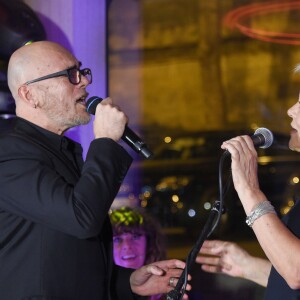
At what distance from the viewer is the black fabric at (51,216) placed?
6.38 feet

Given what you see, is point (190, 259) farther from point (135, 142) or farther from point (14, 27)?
point (14, 27)

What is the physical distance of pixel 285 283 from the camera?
212cm

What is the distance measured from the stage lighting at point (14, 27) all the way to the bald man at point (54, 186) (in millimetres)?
990

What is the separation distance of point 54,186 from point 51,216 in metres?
0.09

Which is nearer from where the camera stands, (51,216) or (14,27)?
(51,216)

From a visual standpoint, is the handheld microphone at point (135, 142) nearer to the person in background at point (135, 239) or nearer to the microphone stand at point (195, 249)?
the microphone stand at point (195, 249)

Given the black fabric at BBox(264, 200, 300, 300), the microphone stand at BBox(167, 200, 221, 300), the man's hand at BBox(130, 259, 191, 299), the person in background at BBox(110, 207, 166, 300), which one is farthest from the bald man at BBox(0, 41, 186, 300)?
the person in background at BBox(110, 207, 166, 300)

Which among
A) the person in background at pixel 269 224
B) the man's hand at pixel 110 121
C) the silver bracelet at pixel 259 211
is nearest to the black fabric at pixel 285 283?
the person in background at pixel 269 224

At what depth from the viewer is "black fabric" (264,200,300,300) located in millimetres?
2094

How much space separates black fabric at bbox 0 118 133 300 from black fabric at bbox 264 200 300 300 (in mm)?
A: 543

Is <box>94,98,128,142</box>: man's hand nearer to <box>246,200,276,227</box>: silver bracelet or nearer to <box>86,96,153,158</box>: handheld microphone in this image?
<box>86,96,153,158</box>: handheld microphone

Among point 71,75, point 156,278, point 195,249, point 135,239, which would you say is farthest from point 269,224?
point 135,239

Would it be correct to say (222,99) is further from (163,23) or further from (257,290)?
(257,290)

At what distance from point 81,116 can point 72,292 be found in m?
0.55
